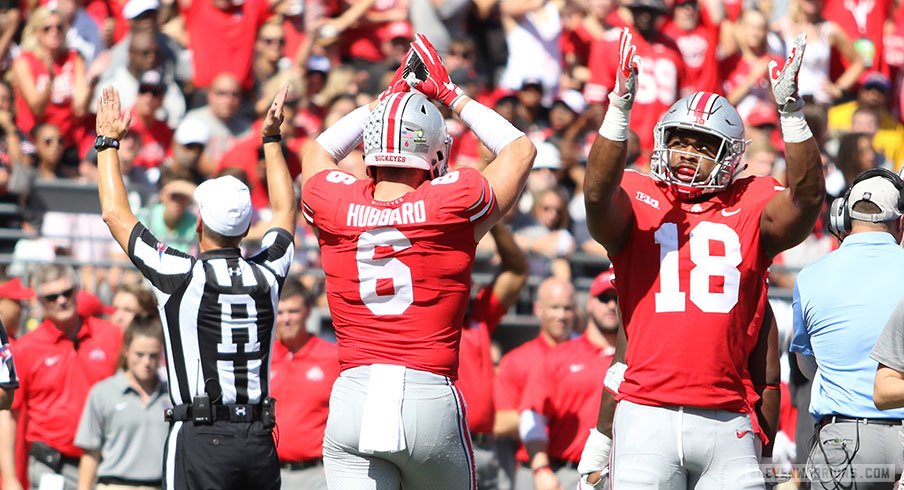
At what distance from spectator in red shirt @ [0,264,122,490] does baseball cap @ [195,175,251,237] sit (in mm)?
3446

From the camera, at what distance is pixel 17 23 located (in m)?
14.2

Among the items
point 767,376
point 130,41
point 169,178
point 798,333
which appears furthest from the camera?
point 130,41

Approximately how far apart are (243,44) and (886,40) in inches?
256

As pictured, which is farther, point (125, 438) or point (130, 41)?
point (130, 41)

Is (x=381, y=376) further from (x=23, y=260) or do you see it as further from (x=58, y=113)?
(x=58, y=113)

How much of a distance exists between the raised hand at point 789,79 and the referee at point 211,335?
253cm

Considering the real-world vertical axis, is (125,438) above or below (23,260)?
below

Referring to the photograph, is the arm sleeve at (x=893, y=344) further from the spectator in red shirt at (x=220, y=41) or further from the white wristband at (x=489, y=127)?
the spectator in red shirt at (x=220, y=41)

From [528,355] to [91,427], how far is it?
279cm

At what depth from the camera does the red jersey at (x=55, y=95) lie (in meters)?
13.6

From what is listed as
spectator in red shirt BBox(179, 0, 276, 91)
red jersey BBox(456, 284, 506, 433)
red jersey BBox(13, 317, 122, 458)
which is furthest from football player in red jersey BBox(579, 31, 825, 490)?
spectator in red shirt BBox(179, 0, 276, 91)

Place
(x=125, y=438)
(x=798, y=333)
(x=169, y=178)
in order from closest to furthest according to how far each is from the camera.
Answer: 1. (x=798, y=333)
2. (x=125, y=438)
3. (x=169, y=178)

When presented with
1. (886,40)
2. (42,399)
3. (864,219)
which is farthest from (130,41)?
(864,219)

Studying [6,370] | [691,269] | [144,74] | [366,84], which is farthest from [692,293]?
[366,84]
